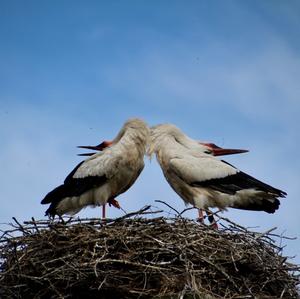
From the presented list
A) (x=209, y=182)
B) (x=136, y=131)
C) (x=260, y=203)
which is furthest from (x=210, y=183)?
(x=136, y=131)

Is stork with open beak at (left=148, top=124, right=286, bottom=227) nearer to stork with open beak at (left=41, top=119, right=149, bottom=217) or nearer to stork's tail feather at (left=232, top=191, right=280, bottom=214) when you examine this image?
stork's tail feather at (left=232, top=191, right=280, bottom=214)

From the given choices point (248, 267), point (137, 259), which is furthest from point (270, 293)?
point (137, 259)

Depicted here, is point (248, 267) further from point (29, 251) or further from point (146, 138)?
point (146, 138)

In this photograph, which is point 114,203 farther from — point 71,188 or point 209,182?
point 209,182

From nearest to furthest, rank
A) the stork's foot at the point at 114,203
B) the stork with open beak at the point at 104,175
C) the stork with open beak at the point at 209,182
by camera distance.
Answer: the stork with open beak at the point at 209,182 → the stork with open beak at the point at 104,175 → the stork's foot at the point at 114,203

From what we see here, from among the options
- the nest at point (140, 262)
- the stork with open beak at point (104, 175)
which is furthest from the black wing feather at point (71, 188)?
the nest at point (140, 262)

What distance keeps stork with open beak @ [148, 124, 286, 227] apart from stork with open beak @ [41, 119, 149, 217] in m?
0.24

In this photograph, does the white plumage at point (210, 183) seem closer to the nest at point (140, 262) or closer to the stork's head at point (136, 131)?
the stork's head at point (136, 131)

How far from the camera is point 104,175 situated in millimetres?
7031

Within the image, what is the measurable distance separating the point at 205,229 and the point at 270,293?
703mm

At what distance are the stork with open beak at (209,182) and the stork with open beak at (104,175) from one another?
9.6 inches

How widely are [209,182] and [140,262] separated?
1748 millimetres

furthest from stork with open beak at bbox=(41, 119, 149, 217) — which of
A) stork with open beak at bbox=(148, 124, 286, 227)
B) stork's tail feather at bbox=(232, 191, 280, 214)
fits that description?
stork's tail feather at bbox=(232, 191, 280, 214)

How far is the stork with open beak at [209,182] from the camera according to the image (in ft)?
22.7
